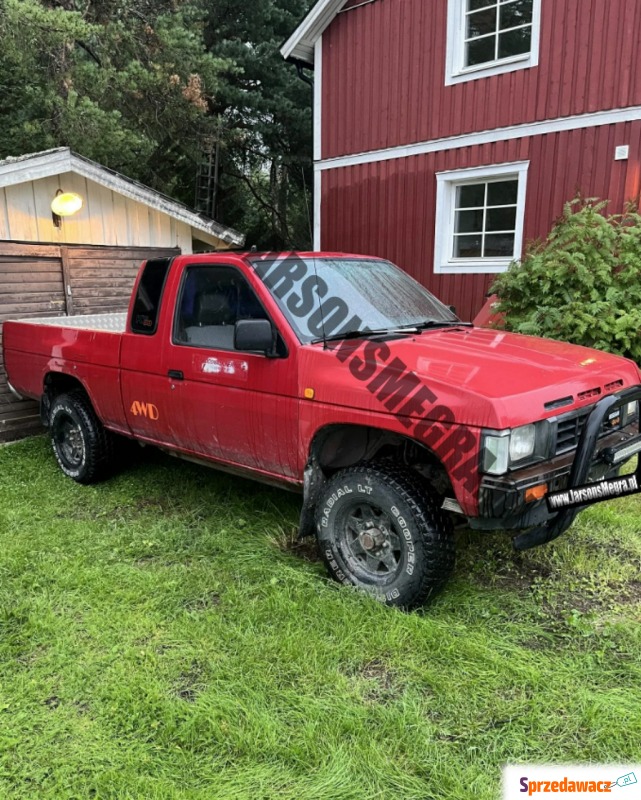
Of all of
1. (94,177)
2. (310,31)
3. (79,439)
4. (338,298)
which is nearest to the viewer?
(338,298)

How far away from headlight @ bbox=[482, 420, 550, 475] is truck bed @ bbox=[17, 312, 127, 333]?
14.8ft

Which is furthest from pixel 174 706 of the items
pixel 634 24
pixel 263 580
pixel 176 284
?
pixel 634 24

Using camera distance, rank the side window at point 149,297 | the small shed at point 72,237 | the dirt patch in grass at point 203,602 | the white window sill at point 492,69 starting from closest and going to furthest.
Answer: the dirt patch in grass at point 203,602
the side window at point 149,297
the small shed at point 72,237
the white window sill at point 492,69

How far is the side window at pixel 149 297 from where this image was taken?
4695mm

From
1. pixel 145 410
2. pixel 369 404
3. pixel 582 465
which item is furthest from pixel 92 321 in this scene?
pixel 582 465

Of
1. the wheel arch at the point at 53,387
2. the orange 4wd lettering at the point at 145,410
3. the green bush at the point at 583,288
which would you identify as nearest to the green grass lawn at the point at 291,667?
the orange 4wd lettering at the point at 145,410

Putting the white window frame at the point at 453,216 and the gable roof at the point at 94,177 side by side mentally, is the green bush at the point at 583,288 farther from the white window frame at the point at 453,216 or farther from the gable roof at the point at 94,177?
the gable roof at the point at 94,177

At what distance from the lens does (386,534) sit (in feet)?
11.3

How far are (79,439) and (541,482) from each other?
421 cm

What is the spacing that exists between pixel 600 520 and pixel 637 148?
575cm

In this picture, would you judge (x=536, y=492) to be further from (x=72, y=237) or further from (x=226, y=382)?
(x=72, y=237)

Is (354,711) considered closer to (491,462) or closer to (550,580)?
(491,462)

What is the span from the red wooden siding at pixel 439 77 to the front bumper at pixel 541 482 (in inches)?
261

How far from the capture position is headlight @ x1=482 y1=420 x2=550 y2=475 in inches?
113
